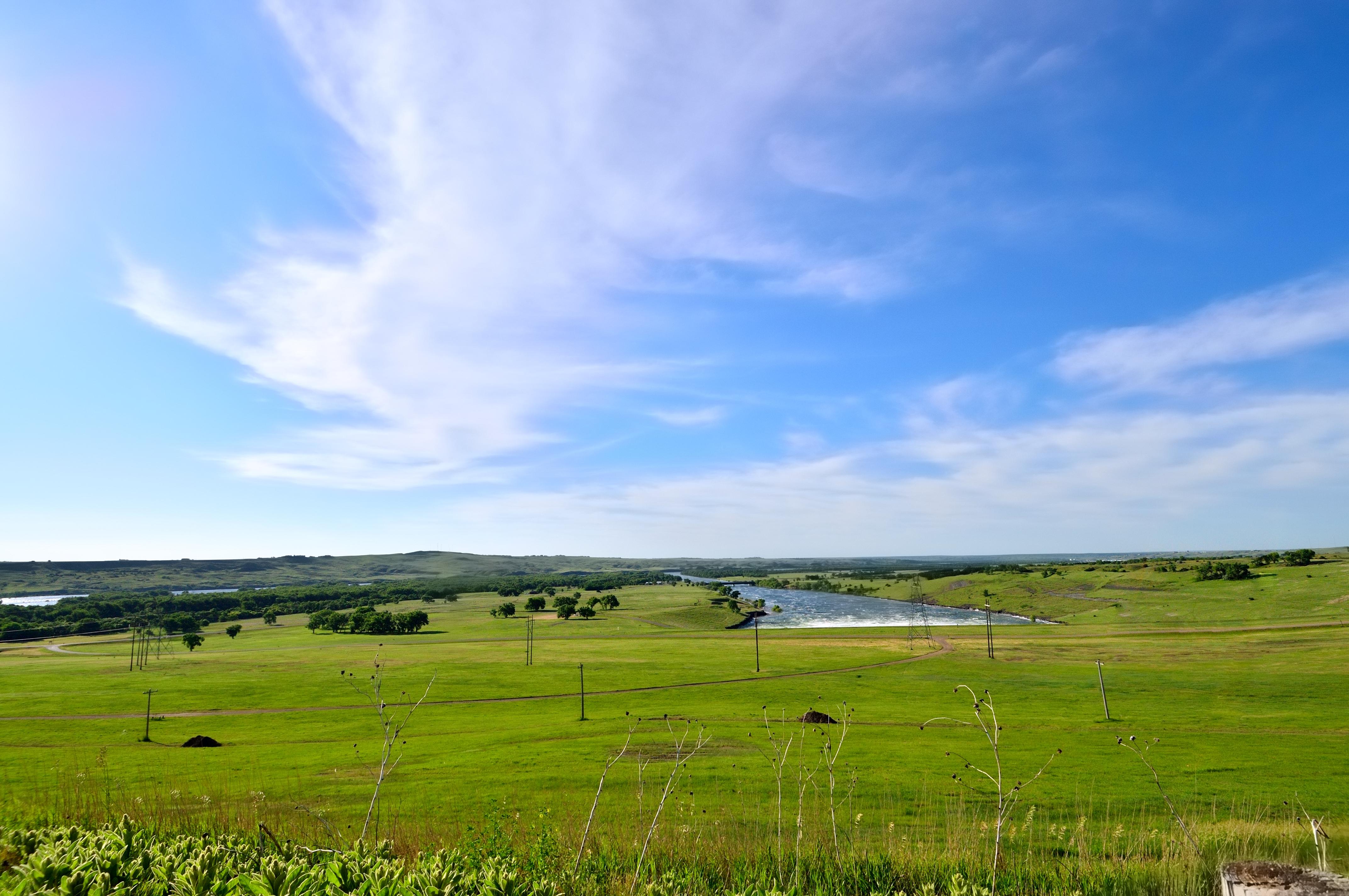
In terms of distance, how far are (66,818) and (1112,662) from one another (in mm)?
91384

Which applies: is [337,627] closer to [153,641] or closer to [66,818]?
[153,641]

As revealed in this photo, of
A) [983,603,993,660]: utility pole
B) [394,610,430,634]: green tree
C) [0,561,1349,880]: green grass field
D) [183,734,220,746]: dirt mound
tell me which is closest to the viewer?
[0,561,1349,880]: green grass field

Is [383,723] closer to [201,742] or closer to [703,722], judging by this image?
[703,722]

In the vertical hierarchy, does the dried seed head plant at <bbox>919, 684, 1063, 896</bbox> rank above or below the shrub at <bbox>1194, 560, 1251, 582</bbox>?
above

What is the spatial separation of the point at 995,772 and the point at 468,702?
157 feet

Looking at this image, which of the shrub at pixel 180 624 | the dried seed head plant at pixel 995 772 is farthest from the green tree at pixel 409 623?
the dried seed head plant at pixel 995 772

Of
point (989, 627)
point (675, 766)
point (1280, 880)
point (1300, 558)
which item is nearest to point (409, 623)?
point (989, 627)

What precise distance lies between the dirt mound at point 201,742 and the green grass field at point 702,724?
3.83ft

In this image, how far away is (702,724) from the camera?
27.6 metres

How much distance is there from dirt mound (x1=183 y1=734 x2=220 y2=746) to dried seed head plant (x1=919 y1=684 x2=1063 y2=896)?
4490cm

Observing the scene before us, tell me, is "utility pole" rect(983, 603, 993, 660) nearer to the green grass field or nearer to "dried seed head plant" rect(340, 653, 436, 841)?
the green grass field

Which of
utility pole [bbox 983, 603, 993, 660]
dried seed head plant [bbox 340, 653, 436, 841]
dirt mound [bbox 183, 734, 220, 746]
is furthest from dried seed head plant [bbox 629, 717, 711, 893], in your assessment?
utility pole [bbox 983, 603, 993, 660]

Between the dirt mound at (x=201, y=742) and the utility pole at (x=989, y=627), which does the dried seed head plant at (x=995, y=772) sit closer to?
the utility pole at (x=989, y=627)

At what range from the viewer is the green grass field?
887 inches
